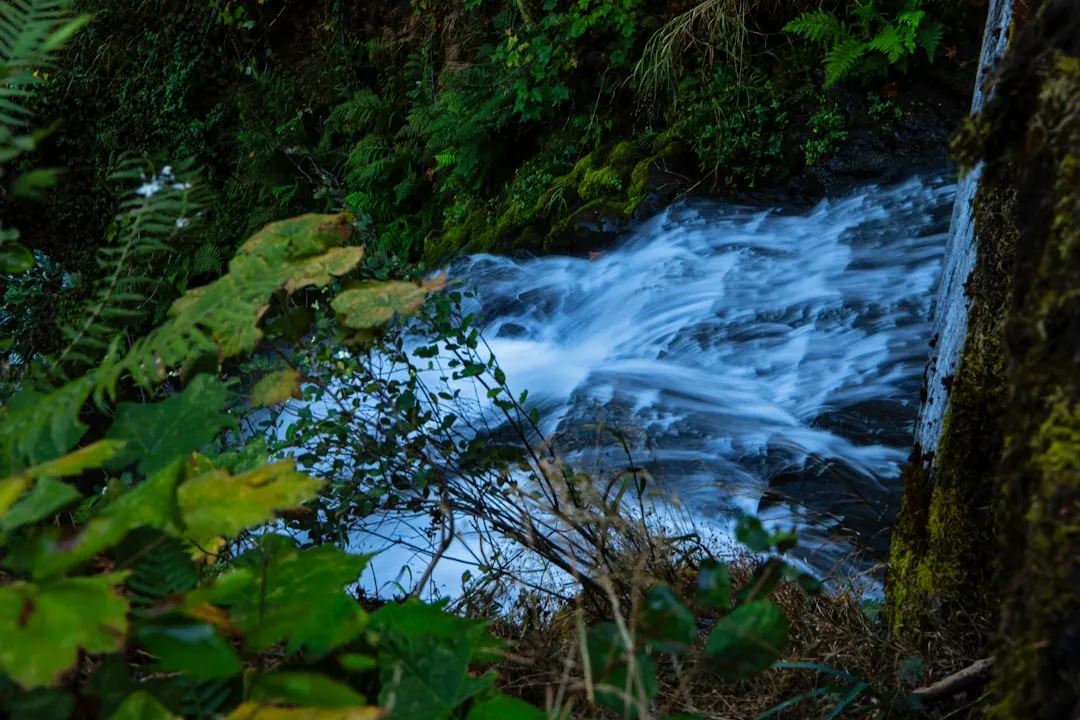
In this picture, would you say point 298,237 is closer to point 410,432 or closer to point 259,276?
point 259,276

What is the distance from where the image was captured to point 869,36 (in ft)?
21.7

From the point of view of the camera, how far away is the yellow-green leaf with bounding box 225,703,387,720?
0.92 meters

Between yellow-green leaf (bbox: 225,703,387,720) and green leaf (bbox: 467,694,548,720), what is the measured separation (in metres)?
0.28

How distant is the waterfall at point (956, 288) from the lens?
203 cm

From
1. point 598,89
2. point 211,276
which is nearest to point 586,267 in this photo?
point 598,89

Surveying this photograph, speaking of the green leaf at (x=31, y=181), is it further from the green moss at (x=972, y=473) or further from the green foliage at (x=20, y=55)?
the green moss at (x=972, y=473)

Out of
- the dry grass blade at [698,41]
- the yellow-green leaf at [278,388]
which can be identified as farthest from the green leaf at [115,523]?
the dry grass blade at [698,41]

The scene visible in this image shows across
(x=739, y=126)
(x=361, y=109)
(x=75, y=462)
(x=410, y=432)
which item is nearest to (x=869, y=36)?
(x=739, y=126)

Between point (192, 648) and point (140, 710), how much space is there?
9cm

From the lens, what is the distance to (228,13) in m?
11.0

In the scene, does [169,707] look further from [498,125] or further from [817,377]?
[498,125]

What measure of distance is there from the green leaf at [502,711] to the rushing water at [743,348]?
6.88 feet

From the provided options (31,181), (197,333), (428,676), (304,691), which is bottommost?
(428,676)

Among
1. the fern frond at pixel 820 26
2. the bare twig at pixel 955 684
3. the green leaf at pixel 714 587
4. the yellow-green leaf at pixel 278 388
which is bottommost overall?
the bare twig at pixel 955 684
